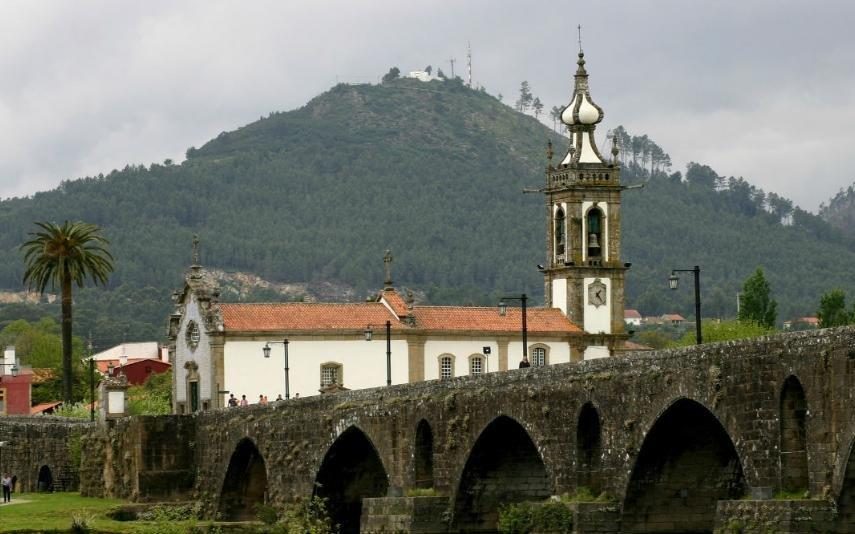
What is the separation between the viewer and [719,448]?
57.7m

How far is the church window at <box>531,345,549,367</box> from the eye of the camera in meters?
110

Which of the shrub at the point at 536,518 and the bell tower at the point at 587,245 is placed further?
the bell tower at the point at 587,245

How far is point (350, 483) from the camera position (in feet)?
258

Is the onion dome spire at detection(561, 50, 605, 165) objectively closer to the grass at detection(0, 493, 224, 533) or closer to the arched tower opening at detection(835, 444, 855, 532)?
the grass at detection(0, 493, 224, 533)

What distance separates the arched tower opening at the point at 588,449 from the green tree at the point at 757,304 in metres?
86.3

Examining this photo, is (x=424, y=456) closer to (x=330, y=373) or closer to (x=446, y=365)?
(x=330, y=373)

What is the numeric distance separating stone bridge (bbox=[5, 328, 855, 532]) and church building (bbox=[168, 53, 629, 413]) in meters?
12.6

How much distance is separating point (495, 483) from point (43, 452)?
121 ft

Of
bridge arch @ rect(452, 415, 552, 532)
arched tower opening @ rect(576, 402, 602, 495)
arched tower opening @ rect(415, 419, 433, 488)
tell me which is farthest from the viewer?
arched tower opening @ rect(415, 419, 433, 488)

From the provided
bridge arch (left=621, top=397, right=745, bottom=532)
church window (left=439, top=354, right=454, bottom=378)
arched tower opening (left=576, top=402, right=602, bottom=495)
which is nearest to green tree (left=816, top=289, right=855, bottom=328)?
church window (left=439, top=354, right=454, bottom=378)

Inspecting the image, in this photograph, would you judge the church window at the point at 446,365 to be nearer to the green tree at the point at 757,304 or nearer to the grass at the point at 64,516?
the grass at the point at 64,516

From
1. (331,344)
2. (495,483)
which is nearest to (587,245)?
(331,344)

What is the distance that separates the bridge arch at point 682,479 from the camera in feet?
187

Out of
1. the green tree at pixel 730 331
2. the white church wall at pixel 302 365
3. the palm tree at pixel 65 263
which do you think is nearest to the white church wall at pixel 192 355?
the white church wall at pixel 302 365
